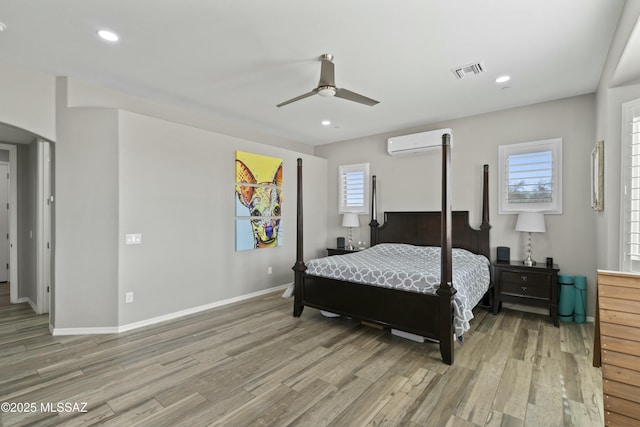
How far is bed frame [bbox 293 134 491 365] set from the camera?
2.74m

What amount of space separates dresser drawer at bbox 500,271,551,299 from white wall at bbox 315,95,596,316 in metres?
0.48

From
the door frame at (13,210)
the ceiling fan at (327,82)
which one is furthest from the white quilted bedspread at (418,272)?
the door frame at (13,210)

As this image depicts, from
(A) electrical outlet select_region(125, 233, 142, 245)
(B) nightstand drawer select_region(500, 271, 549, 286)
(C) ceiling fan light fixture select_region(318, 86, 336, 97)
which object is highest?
(C) ceiling fan light fixture select_region(318, 86, 336, 97)

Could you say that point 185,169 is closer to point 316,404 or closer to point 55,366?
point 55,366

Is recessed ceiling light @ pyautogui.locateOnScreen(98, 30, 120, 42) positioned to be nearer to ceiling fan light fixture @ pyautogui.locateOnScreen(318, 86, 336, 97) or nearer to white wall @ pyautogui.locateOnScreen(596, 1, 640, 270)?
ceiling fan light fixture @ pyautogui.locateOnScreen(318, 86, 336, 97)

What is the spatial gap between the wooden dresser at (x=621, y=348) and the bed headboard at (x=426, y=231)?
2.60m

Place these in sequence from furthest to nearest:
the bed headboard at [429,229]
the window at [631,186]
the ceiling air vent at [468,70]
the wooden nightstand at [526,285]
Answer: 1. the bed headboard at [429,229]
2. the wooden nightstand at [526,285]
3. the ceiling air vent at [468,70]
4. the window at [631,186]

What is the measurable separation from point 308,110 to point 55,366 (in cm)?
394

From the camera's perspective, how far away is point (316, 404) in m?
2.13

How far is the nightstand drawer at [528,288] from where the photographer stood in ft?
12.0

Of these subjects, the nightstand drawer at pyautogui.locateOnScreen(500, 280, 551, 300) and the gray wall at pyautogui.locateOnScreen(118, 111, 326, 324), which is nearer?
the gray wall at pyautogui.locateOnScreen(118, 111, 326, 324)

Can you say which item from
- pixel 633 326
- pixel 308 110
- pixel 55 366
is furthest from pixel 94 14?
pixel 633 326

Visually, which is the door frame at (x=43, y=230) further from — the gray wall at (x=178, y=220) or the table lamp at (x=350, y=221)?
the table lamp at (x=350, y=221)

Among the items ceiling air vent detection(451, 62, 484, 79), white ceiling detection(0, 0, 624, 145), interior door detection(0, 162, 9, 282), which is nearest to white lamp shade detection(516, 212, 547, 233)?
white ceiling detection(0, 0, 624, 145)
